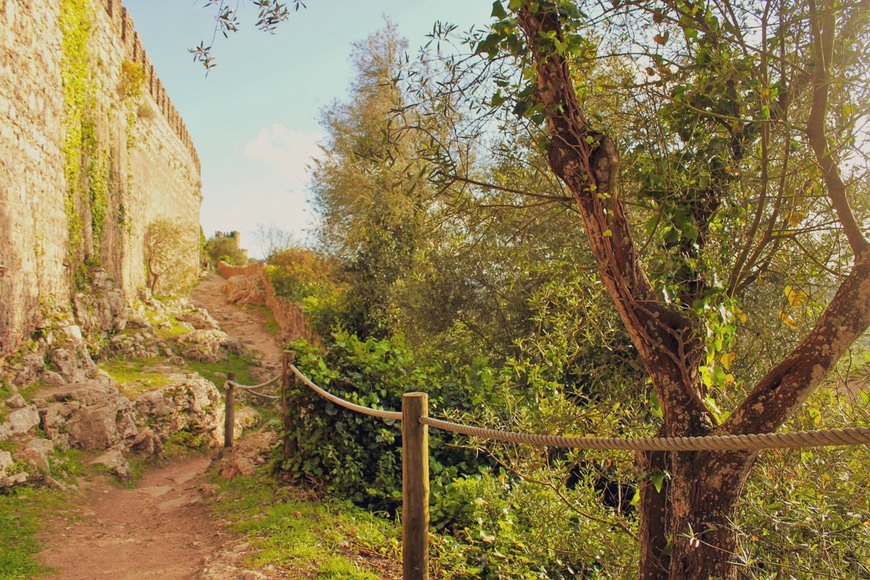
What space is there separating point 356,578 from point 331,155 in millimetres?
13265

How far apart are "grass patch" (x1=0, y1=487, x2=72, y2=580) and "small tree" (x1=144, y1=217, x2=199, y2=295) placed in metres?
11.9

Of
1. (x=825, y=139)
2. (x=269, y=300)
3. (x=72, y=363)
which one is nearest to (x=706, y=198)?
(x=825, y=139)

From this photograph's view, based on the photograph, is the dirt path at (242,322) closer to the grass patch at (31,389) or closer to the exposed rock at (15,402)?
the grass patch at (31,389)

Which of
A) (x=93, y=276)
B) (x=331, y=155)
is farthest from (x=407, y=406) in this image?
(x=331, y=155)

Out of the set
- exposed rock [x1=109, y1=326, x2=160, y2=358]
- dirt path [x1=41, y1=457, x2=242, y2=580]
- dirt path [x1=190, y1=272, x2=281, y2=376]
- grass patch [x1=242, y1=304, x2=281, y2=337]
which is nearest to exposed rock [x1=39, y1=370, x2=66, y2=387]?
dirt path [x1=41, y1=457, x2=242, y2=580]

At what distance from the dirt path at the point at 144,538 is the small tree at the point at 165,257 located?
1063 cm

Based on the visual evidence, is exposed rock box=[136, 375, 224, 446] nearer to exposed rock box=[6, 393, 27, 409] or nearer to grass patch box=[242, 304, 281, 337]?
exposed rock box=[6, 393, 27, 409]

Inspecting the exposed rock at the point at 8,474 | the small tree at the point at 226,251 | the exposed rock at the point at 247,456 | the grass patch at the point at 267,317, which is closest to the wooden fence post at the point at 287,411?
the exposed rock at the point at 247,456

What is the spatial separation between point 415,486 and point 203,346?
1163cm

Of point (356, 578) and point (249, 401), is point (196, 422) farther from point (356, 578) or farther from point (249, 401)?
point (356, 578)

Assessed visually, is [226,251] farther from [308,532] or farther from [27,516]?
[308,532]

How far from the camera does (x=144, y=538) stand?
4.69m

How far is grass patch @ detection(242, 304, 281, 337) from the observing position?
2020 cm

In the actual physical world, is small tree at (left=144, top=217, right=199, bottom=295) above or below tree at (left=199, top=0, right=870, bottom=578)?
above
